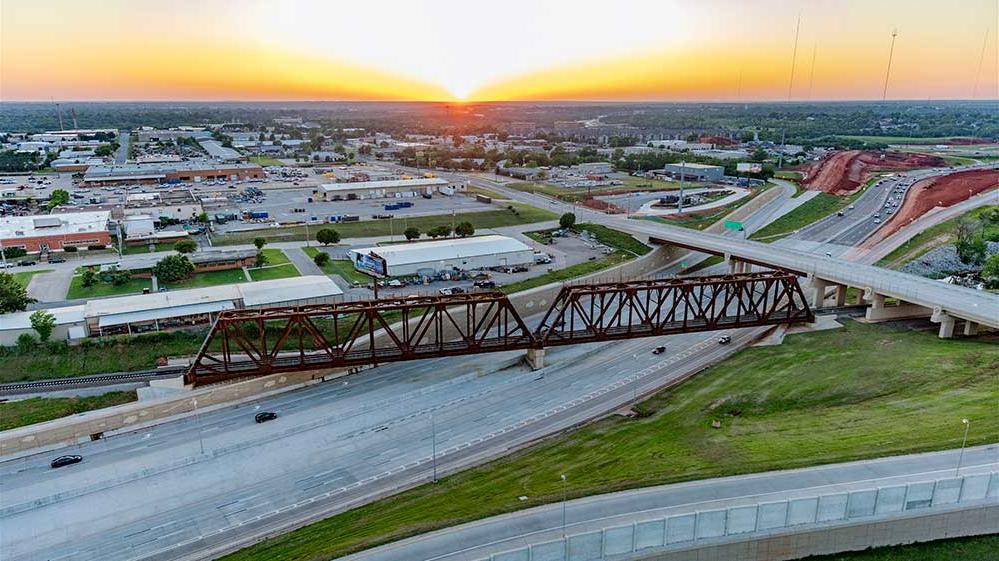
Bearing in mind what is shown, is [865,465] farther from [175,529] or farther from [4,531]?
[4,531]

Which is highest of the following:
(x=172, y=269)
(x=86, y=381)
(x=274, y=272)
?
(x=172, y=269)

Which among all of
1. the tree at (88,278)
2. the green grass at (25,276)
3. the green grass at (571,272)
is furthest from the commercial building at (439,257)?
A: the green grass at (25,276)

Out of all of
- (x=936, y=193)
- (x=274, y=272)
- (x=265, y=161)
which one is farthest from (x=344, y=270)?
(x=265, y=161)

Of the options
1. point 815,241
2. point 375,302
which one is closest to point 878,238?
point 815,241

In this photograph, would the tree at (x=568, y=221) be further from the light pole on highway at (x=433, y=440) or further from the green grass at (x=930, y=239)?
the light pole on highway at (x=433, y=440)

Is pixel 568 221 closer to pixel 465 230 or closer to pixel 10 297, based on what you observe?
pixel 465 230

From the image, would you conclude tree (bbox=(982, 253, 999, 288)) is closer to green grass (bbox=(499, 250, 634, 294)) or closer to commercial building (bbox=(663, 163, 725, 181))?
green grass (bbox=(499, 250, 634, 294))

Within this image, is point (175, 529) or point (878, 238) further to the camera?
point (878, 238)
